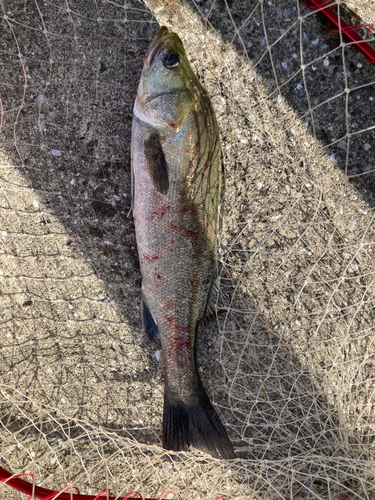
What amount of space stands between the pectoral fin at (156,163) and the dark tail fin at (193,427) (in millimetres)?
1204

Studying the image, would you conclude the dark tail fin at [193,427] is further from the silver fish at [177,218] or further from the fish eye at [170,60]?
the fish eye at [170,60]

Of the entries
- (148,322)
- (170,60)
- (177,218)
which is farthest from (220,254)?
(170,60)

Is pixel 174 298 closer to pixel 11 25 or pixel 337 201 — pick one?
pixel 337 201

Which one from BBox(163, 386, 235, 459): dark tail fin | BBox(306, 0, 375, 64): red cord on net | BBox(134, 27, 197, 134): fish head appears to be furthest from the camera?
BBox(306, 0, 375, 64): red cord on net

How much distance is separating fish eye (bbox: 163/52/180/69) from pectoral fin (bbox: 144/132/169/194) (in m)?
0.37

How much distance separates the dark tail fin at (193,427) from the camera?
6.40ft

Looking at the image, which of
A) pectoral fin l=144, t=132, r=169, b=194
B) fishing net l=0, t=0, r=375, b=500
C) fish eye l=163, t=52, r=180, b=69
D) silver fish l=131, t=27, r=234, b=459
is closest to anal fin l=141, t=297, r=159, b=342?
silver fish l=131, t=27, r=234, b=459

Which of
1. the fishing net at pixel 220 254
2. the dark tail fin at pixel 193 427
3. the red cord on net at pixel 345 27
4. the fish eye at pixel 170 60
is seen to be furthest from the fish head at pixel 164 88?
the dark tail fin at pixel 193 427

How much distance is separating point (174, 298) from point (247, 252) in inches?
26.9

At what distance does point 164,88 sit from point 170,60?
156mm

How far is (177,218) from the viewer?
1813 millimetres

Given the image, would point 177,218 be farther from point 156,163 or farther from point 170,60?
point 170,60

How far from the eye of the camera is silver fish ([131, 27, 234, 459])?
178cm

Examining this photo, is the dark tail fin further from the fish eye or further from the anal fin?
the fish eye
